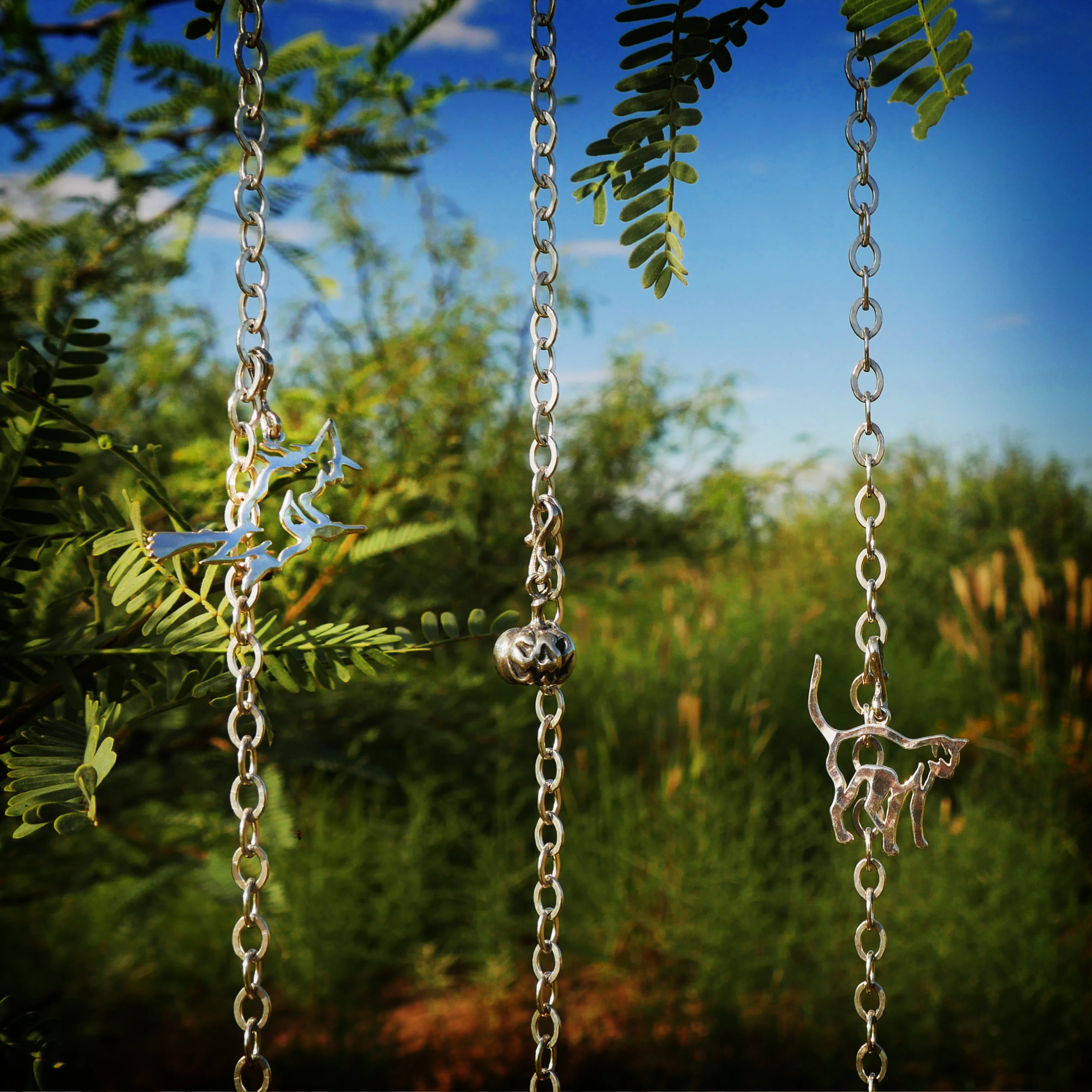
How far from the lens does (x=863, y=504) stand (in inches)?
22.5

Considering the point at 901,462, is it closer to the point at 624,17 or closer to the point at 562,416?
the point at 562,416

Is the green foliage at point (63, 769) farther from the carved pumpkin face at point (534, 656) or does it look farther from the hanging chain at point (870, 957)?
the hanging chain at point (870, 957)

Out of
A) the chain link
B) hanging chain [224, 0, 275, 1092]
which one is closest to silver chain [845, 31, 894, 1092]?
the chain link

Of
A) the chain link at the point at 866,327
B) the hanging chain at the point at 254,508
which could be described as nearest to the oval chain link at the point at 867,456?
the chain link at the point at 866,327

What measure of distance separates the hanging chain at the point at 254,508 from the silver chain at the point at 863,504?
33 centimetres

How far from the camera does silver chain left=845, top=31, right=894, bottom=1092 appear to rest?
21.0 inches

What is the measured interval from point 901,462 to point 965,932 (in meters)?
Answer: 1.73

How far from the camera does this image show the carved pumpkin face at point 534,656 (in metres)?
0.54

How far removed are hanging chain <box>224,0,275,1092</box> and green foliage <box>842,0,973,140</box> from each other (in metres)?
0.34

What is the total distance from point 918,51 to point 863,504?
0.26 m

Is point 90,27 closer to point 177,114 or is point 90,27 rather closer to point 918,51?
point 177,114

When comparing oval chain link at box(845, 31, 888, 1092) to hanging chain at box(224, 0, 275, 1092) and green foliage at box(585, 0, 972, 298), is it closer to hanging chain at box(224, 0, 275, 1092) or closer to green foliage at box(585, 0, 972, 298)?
green foliage at box(585, 0, 972, 298)

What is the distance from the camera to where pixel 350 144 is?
0.80 metres

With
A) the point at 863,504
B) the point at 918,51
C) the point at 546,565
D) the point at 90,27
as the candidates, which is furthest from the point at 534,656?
the point at 90,27
